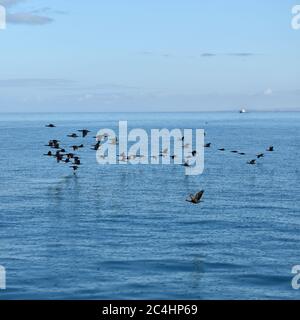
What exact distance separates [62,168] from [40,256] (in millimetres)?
78364

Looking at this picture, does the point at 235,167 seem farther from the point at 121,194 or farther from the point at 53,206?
the point at 53,206

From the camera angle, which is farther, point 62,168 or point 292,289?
point 62,168

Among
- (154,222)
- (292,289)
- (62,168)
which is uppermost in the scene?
(62,168)

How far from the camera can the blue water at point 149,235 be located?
180ft

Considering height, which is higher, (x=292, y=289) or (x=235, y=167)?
(x=235, y=167)

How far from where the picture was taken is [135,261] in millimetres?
61250

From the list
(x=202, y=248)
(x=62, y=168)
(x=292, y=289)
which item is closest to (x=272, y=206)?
(x=202, y=248)

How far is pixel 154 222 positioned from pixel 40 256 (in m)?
20.6

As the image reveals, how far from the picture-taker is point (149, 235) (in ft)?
235

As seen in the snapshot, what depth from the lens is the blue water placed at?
54.9 metres
